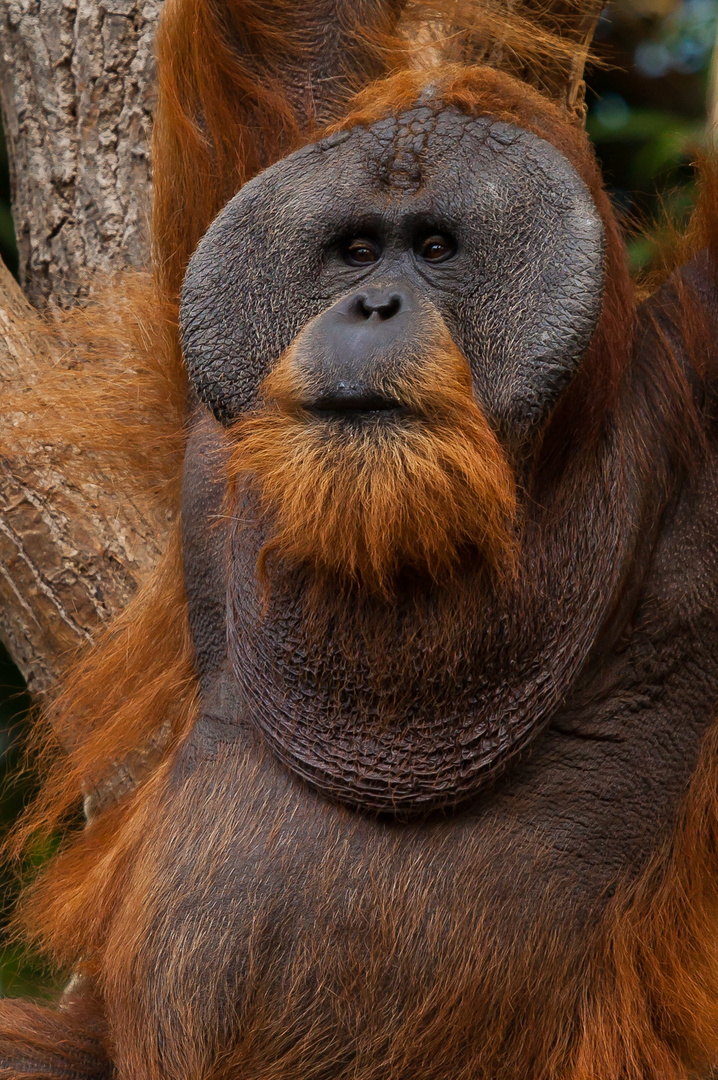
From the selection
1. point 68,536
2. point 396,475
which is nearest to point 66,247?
point 68,536

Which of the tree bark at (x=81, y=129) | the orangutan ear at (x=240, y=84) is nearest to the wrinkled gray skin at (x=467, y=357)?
the orangutan ear at (x=240, y=84)

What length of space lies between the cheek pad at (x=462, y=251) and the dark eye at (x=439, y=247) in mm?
22

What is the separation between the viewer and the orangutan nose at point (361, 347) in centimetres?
168

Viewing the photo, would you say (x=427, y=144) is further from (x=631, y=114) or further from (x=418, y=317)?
(x=631, y=114)

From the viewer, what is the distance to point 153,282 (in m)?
2.46

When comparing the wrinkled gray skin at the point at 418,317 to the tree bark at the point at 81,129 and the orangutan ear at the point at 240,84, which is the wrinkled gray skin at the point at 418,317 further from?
the tree bark at the point at 81,129

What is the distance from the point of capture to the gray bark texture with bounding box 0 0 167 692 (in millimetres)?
2834

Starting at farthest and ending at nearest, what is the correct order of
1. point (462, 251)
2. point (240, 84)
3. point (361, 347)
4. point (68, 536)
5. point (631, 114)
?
point (631, 114)
point (68, 536)
point (240, 84)
point (462, 251)
point (361, 347)

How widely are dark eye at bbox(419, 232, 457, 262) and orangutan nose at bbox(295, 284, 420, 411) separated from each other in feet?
0.30

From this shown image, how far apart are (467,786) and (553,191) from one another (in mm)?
896

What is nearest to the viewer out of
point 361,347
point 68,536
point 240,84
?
point 361,347

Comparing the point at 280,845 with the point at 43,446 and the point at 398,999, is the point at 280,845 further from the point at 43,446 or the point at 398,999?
the point at 43,446

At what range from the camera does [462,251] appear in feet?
5.91

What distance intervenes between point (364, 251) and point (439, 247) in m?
0.12
